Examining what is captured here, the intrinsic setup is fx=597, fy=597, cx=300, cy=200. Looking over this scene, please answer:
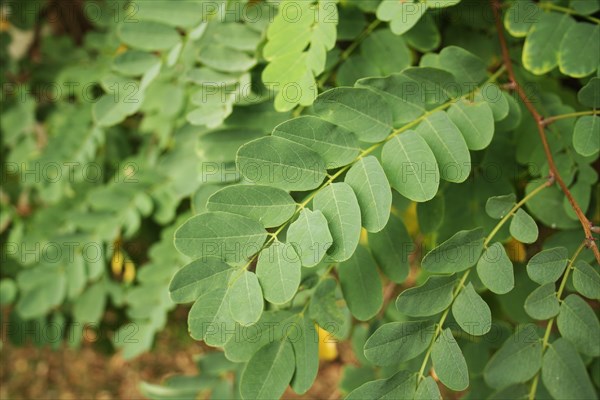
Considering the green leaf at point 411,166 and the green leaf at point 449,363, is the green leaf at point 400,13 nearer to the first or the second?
the green leaf at point 411,166

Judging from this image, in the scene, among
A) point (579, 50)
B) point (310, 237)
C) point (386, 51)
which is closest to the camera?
point (310, 237)

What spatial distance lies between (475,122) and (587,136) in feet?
0.67

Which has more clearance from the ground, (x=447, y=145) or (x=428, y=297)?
(x=447, y=145)

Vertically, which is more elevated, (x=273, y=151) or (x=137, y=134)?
(x=273, y=151)

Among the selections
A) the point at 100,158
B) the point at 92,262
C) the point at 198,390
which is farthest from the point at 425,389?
the point at 100,158

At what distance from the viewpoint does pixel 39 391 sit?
9.59 feet

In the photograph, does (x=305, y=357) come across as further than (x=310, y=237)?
Yes

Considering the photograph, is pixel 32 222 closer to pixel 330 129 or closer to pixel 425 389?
pixel 330 129

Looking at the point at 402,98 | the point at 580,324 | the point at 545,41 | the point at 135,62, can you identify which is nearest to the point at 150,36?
the point at 135,62

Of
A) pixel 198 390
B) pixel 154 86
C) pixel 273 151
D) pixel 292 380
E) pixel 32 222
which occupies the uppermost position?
pixel 273 151

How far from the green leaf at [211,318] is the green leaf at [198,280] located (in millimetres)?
13

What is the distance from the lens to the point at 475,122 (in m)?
1.07

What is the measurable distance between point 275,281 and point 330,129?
278 millimetres

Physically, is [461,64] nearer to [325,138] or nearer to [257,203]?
[325,138]
